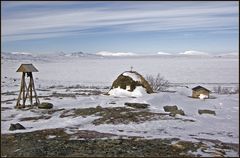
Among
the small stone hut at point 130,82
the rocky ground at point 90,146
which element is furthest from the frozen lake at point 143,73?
the rocky ground at point 90,146

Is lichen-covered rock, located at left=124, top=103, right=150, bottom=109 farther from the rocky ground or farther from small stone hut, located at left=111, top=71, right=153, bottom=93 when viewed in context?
the rocky ground

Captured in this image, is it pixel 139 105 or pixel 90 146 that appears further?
pixel 139 105

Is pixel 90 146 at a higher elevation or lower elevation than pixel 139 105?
lower

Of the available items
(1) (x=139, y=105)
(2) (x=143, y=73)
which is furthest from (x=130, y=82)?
(2) (x=143, y=73)

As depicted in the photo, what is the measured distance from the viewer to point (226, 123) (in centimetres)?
1722

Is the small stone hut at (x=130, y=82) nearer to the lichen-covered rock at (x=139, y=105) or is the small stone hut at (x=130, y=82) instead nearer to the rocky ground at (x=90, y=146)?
the lichen-covered rock at (x=139, y=105)

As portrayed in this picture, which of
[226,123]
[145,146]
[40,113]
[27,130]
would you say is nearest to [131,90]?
[40,113]

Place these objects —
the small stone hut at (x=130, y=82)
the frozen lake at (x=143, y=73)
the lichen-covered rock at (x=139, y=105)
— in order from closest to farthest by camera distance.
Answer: the lichen-covered rock at (x=139, y=105) → the small stone hut at (x=130, y=82) → the frozen lake at (x=143, y=73)

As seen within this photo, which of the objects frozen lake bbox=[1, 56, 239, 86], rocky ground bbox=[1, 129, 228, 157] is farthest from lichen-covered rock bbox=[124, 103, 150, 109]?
frozen lake bbox=[1, 56, 239, 86]

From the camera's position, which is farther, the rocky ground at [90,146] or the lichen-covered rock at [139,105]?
the lichen-covered rock at [139,105]

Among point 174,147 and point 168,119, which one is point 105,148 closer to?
point 174,147

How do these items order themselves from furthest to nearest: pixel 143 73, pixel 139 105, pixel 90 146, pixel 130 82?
1. pixel 143 73
2. pixel 130 82
3. pixel 139 105
4. pixel 90 146

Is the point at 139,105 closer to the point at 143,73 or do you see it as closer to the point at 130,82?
the point at 130,82

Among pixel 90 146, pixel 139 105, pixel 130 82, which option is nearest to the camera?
pixel 90 146
